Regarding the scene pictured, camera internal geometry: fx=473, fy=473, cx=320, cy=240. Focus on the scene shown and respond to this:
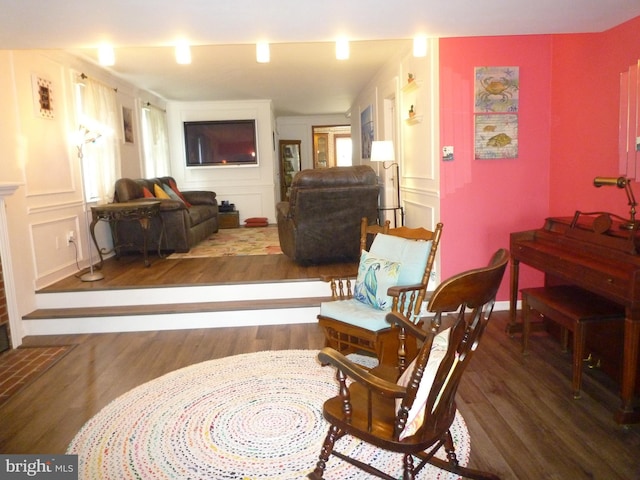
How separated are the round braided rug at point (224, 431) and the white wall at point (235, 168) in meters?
5.92

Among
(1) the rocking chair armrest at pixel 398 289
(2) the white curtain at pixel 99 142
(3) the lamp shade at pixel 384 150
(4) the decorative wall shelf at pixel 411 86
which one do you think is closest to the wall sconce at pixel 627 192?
(1) the rocking chair armrest at pixel 398 289

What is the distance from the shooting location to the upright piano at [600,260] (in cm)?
222

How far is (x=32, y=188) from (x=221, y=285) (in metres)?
1.81

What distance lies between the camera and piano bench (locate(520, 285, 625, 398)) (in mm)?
2518

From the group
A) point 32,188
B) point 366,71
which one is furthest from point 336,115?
point 32,188

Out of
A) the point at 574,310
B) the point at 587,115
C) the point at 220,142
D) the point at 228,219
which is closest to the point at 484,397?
the point at 574,310

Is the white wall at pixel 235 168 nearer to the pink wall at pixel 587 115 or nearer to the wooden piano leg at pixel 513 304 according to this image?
the pink wall at pixel 587 115

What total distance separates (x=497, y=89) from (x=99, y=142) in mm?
4298

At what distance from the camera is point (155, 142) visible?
754 centimetres

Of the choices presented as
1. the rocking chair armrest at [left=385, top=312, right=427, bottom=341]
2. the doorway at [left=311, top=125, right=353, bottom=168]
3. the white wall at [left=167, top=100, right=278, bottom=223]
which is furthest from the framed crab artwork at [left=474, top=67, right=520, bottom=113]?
the doorway at [left=311, top=125, right=353, bottom=168]

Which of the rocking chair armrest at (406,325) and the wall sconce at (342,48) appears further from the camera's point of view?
the wall sconce at (342,48)

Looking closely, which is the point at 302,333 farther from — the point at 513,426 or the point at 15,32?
the point at 15,32

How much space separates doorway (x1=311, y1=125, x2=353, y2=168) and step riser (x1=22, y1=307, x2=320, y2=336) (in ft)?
26.1

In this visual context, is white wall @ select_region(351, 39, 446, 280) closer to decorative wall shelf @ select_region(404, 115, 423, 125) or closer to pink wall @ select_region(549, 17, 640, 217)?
decorative wall shelf @ select_region(404, 115, 423, 125)
